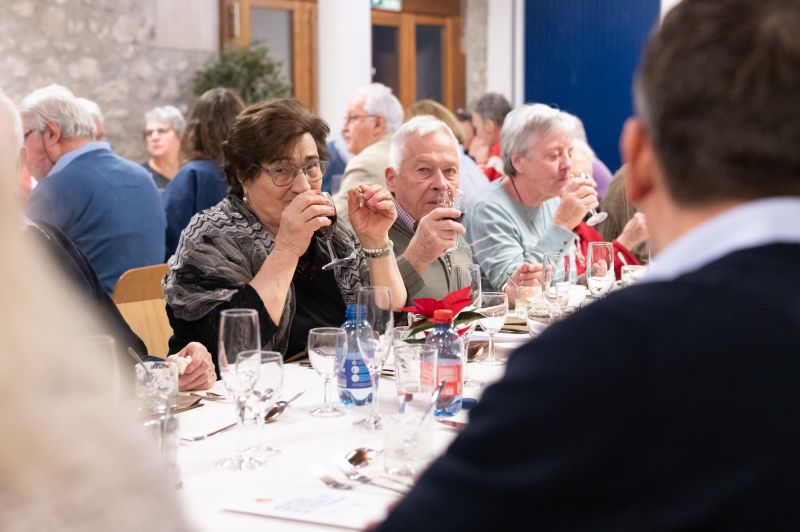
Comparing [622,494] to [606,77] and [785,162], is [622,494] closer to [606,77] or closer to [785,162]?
[785,162]

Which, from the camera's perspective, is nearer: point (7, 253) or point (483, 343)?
point (7, 253)

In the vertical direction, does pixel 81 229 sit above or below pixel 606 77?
below

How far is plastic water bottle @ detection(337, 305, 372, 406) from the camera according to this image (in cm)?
210

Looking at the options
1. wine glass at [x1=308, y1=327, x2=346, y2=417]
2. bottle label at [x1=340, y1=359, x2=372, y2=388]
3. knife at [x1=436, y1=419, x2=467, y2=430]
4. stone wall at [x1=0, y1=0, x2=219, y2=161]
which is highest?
stone wall at [x1=0, y1=0, x2=219, y2=161]

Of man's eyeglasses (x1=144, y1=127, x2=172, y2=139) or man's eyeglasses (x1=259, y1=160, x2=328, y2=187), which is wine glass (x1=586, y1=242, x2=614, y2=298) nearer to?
man's eyeglasses (x1=259, y1=160, x2=328, y2=187)

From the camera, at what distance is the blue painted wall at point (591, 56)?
10961 mm

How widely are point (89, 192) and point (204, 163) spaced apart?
34.9 inches

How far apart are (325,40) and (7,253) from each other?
27.7 ft

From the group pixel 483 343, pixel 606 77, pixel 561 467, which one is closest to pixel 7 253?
pixel 561 467

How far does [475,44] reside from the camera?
11688 millimetres

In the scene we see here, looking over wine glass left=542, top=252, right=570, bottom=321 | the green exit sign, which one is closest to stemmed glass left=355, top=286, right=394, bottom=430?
wine glass left=542, top=252, right=570, bottom=321

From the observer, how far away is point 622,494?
87cm

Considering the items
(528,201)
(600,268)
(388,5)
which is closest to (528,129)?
(528,201)

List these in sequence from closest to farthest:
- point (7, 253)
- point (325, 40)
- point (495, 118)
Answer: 1. point (7, 253)
2. point (495, 118)
3. point (325, 40)
